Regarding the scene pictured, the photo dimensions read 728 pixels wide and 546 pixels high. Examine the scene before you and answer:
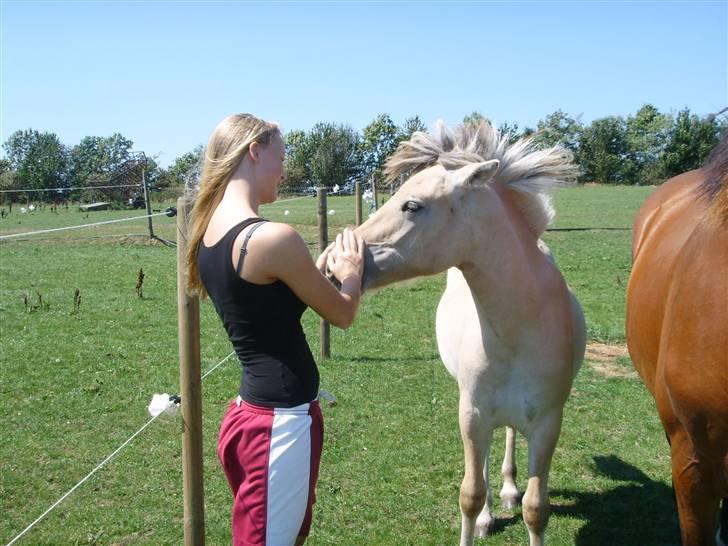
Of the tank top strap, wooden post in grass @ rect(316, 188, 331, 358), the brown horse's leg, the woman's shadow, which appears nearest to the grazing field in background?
the woman's shadow

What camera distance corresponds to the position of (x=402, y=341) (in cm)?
810

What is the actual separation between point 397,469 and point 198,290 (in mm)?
2735

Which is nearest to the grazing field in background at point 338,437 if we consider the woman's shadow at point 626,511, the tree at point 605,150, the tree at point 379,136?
the woman's shadow at point 626,511

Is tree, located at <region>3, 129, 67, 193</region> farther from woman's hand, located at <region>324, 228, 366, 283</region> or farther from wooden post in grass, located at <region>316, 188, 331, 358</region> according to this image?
woman's hand, located at <region>324, 228, 366, 283</region>

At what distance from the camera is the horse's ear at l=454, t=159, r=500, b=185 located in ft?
8.79

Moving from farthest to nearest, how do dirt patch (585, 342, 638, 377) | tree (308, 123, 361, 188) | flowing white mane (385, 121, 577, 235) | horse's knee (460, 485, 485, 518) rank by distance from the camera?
tree (308, 123, 361, 188) → dirt patch (585, 342, 638, 377) → horse's knee (460, 485, 485, 518) → flowing white mane (385, 121, 577, 235)

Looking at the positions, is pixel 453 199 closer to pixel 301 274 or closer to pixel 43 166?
pixel 301 274

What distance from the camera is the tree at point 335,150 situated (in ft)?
128

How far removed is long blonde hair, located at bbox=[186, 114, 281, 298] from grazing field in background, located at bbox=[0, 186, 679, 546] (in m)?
1.50

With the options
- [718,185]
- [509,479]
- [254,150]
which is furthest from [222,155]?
[509,479]

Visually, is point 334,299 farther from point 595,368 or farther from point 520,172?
point 595,368

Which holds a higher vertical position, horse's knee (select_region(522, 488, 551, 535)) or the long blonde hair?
the long blonde hair

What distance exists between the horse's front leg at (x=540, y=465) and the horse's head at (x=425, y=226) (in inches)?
40.1

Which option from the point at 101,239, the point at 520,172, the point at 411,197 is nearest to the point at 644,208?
the point at 520,172
